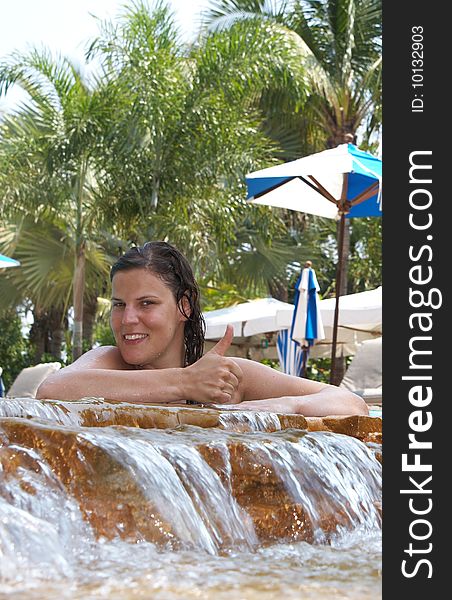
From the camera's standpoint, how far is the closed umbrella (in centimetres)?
934

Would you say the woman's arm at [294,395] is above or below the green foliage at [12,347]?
below

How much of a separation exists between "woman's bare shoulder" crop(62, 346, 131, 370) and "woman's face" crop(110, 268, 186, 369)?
0.25 feet

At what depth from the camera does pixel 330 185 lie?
32.3 ft

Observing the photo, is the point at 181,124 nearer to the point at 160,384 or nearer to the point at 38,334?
the point at 160,384

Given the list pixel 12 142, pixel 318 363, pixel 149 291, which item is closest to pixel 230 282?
pixel 318 363

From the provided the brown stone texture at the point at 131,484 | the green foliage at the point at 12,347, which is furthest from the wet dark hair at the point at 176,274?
the green foliage at the point at 12,347

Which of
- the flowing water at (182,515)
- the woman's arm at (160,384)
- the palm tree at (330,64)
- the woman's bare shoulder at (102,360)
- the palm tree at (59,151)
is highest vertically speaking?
the palm tree at (330,64)

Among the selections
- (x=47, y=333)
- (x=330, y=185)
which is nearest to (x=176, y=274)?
(x=330, y=185)

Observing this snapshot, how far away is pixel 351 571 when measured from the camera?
1599 mm

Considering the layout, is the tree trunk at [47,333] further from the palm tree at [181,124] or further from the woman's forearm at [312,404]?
the woman's forearm at [312,404]

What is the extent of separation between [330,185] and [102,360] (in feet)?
22.4

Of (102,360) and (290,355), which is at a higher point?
(290,355)

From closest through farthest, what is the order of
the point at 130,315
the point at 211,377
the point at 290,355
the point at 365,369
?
the point at 211,377, the point at 130,315, the point at 290,355, the point at 365,369

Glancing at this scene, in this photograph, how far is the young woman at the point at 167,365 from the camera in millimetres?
3016
